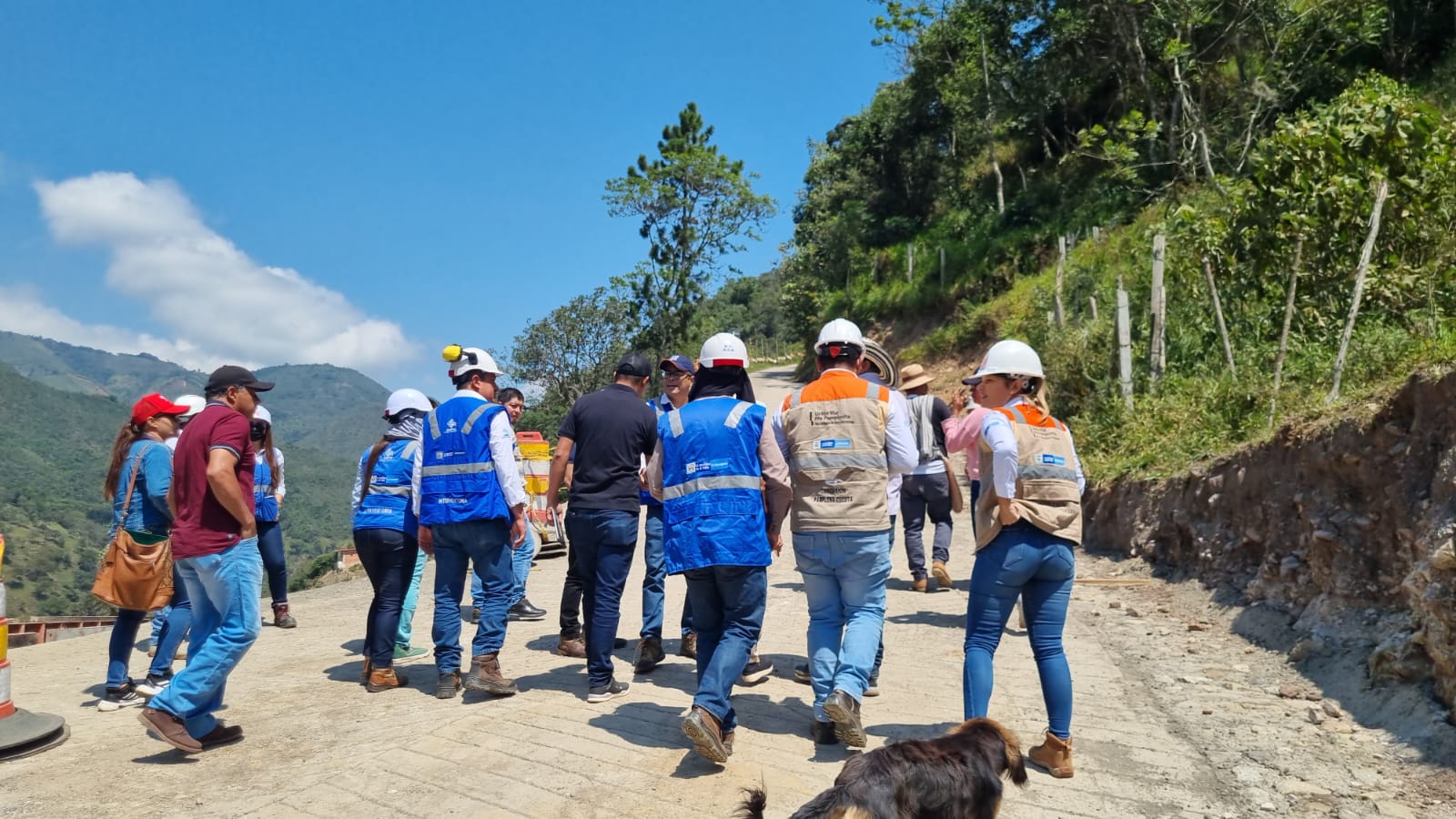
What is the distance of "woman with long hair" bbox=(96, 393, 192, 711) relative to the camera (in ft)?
18.5

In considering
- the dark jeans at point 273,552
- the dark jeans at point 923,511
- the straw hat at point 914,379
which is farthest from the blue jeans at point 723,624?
the dark jeans at point 273,552

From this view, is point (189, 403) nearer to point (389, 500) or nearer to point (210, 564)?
point (389, 500)

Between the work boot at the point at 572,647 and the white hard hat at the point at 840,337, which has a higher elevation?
the white hard hat at the point at 840,337

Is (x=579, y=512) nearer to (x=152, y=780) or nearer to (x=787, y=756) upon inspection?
(x=787, y=756)

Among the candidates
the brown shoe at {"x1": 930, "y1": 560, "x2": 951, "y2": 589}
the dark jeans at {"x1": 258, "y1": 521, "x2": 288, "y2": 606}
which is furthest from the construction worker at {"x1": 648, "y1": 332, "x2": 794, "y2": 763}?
the dark jeans at {"x1": 258, "y1": 521, "x2": 288, "y2": 606}

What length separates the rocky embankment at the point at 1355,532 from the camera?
4.78 m

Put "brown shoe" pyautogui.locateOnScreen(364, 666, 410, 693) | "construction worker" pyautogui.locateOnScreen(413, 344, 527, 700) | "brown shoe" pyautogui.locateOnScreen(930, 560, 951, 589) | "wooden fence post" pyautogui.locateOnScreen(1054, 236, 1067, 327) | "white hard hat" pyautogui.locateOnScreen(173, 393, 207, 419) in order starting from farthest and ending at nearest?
"wooden fence post" pyautogui.locateOnScreen(1054, 236, 1067, 327) → "brown shoe" pyautogui.locateOnScreen(930, 560, 951, 589) → "white hard hat" pyautogui.locateOnScreen(173, 393, 207, 419) → "brown shoe" pyautogui.locateOnScreen(364, 666, 410, 693) → "construction worker" pyautogui.locateOnScreen(413, 344, 527, 700)

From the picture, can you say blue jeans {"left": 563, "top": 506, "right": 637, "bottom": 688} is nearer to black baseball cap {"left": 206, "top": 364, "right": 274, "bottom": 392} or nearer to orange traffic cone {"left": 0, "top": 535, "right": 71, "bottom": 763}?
black baseball cap {"left": 206, "top": 364, "right": 274, "bottom": 392}

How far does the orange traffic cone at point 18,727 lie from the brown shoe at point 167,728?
2.71ft

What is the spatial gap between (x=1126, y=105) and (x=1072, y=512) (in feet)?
70.7

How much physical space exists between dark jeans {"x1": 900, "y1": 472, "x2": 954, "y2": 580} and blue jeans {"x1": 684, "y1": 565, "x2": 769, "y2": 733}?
3762 millimetres

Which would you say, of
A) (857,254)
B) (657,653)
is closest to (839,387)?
(657,653)

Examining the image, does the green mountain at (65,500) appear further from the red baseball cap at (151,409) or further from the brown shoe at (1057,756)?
the brown shoe at (1057,756)

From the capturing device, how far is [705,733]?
3.98 metres
